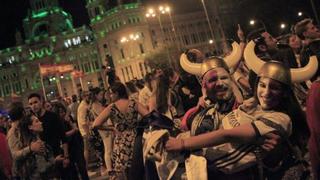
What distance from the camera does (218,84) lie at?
9.67 ft

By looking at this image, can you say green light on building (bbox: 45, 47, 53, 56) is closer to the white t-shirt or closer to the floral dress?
the floral dress

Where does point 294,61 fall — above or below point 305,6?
below

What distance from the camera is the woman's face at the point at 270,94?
2.68 metres

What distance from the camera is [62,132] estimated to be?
6887 mm

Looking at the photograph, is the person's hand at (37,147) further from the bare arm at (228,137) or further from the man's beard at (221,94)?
the bare arm at (228,137)

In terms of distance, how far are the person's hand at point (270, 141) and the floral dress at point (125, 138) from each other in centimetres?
314

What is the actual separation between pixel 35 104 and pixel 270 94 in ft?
15.8

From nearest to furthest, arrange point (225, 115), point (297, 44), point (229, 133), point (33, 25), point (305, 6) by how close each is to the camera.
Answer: point (229, 133) < point (225, 115) < point (297, 44) < point (305, 6) < point (33, 25)

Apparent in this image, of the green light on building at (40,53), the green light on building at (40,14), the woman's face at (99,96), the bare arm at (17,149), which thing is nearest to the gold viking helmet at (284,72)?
the bare arm at (17,149)

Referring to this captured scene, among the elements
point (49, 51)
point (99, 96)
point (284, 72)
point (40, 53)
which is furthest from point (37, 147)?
point (40, 53)

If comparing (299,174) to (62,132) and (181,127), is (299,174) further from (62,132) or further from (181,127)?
(62,132)

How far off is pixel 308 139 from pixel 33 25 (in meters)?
98.8

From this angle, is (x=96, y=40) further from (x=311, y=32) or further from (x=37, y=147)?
(x=311, y=32)

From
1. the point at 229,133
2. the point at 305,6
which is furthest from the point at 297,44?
the point at 305,6
